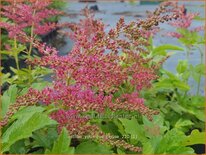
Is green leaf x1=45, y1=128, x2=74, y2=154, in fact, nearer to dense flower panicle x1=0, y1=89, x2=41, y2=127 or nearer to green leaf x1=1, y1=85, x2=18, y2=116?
dense flower panicle x1=0, y1=89, x2=41, y2=127

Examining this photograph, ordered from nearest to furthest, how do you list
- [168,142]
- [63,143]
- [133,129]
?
[63,143] < [168,142] < [133,129]

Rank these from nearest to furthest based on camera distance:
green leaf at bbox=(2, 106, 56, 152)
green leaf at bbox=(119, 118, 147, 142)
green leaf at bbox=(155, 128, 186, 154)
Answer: green leaf at bbox=(2, 106, 56, 152)
green leaf at bbox=(155, 128, 186, 154)
green leaf at bbox=(119, 118, 147, 142)

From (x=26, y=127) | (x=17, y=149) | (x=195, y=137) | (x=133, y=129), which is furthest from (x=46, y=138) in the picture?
(x=195, y=137)

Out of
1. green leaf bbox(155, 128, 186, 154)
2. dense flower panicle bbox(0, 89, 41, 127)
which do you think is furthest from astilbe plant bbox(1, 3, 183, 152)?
green leaf bbox(155, 128, 186, 154)

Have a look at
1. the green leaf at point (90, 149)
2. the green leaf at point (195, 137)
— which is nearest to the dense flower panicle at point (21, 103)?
the green leaf at point (90, 149)

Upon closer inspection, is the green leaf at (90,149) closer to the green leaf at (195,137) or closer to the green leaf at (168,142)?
the green leaf at (168,142)

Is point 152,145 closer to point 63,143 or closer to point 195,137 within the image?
point 195,137

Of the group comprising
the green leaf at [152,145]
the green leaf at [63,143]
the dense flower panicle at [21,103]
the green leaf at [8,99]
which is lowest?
the green leaf at [152,145]

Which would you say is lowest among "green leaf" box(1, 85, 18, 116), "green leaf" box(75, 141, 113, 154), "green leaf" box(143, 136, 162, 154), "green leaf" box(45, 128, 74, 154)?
"green leaf" box(75, 141, 113, 154)

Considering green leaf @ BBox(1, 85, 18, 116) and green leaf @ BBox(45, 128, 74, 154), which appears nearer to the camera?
green leaf @ BBox(45, 128, 74, 154)

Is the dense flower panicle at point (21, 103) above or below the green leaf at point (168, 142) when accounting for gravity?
above

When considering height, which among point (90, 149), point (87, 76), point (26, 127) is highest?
point (87, 76)

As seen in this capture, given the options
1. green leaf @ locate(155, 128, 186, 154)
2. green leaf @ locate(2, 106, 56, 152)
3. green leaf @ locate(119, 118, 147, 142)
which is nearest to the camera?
green leaf @ locate(2, 106, 56, 152)

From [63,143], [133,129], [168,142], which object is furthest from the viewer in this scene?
[133,129]
